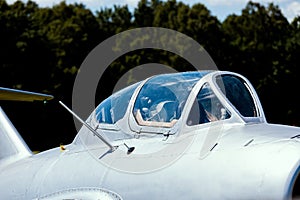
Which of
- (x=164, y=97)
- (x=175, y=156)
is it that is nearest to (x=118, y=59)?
(x=164, y=97)

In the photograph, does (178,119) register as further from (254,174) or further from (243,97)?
(254,174)

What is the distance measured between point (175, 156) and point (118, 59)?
42276 mm

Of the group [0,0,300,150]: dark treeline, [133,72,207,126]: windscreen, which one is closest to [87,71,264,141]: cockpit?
[133,72,207,126]: windscreen

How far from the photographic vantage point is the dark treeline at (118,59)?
3833 centimetres

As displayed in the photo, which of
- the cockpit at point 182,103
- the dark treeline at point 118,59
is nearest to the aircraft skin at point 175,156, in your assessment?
the cockpit at point 182,103

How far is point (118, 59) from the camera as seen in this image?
4706 cm

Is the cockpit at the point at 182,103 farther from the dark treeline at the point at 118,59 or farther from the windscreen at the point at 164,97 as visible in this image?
the dark treeline at the point at 118,59

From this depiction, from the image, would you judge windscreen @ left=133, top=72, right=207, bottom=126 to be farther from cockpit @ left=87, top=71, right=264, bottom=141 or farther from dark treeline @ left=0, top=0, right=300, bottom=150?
dark treeline @ left=0, top=0, right=300, bottom=150

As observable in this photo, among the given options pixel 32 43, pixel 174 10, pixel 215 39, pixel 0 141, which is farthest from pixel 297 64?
pixel 0 141

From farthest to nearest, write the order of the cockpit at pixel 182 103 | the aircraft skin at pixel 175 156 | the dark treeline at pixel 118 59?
→ the dark treeline at pixel 118 59 → the cockpit at pixel 182 103 → the aircraft skin at pixel 175 156

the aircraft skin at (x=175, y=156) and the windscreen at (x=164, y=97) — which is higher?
the windscreen at (x=164, y=97)

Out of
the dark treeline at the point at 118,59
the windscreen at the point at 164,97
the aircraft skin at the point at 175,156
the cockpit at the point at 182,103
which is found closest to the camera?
the aircraft skin at the point at 175,156

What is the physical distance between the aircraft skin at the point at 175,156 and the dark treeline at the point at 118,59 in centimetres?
2015

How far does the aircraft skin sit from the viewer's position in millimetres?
4426
